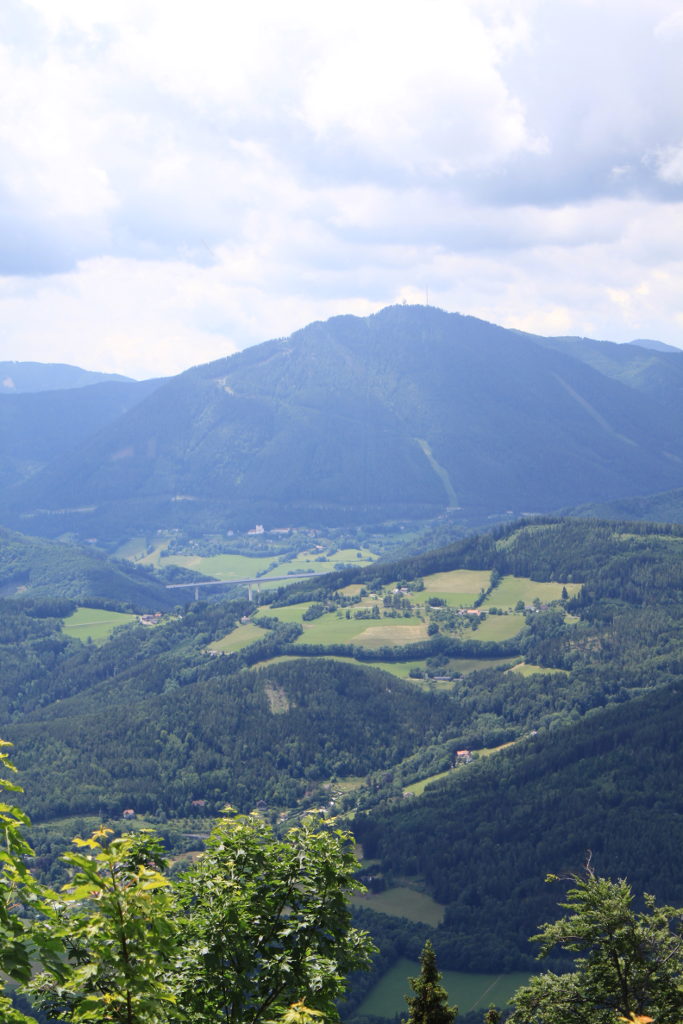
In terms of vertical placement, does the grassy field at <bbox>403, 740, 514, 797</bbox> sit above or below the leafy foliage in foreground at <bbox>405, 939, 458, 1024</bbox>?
below

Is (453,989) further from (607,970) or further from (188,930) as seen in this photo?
(188,930)

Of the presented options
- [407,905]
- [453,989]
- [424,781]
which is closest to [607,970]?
[453,989]

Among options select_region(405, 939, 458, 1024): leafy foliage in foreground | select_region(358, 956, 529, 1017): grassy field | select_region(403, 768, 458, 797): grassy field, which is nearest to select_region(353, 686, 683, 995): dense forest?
select_region(358, 956, 529, 1017): grassy field

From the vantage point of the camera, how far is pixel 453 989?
4520 inches

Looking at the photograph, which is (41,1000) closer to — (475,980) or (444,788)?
(475,980)

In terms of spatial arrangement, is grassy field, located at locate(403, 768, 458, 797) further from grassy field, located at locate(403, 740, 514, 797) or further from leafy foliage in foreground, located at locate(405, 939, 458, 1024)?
leafy foliage in foreground, located at locate(405, 939, 458, 1024)

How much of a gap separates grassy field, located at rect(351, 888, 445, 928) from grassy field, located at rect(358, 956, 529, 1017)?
1497 cm

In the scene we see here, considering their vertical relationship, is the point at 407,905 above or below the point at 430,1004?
below

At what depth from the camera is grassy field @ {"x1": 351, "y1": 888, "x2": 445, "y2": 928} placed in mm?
137750

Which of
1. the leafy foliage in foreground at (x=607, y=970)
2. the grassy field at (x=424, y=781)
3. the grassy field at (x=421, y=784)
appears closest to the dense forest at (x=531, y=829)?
the grassy field at (x=421, y=784)

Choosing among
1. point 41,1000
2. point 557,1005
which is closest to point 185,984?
point 41,1000

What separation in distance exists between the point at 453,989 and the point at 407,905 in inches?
1083

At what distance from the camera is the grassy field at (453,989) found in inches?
4355

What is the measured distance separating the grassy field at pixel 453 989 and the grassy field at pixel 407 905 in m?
15.0
